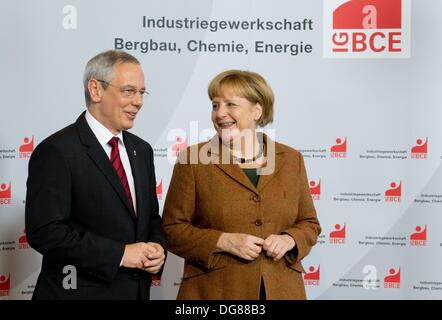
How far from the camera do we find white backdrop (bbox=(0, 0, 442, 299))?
3.87m

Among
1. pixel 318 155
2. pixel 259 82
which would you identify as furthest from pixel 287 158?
pixel 318 155

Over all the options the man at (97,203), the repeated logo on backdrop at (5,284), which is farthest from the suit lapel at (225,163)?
the repeated logo on backdrop at (5,284)

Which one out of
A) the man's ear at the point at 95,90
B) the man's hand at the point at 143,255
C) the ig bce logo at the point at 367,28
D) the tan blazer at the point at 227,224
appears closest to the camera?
the man's hand at the point at 143,255

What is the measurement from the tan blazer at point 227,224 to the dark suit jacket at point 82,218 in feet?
0.47

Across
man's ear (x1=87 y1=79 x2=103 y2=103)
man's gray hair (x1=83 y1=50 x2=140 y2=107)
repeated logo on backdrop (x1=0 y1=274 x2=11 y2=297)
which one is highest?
man's gray hair (x1=83 y1=50 x2=140 y2=107)

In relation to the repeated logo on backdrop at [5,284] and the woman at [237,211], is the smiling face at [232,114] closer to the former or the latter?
the woman at [237,211]

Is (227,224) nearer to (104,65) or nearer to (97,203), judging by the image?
(97,203)

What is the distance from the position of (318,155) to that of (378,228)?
0.59 meters

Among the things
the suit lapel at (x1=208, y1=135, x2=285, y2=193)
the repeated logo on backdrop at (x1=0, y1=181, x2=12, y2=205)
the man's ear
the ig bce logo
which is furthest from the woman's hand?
the repeated logo on backdrop at (x1=0, y1=181, x2=12, y2=205)

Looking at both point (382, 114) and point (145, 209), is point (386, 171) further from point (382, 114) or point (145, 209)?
point (145, 209)

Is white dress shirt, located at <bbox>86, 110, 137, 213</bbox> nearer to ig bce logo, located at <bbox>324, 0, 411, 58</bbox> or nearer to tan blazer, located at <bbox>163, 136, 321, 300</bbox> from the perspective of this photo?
tan blazer, located at <bbox>163, 136, 321, 300</bbox>

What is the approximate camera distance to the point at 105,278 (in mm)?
2387

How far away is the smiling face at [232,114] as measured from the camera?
2.70 metres

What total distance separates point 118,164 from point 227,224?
0.53 m
